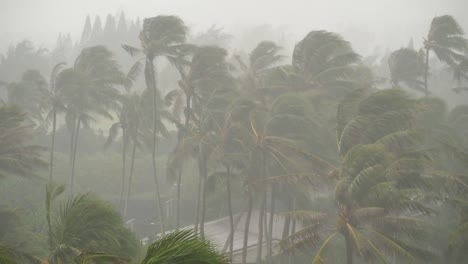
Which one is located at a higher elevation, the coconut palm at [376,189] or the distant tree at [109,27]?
the distant tree at [109,27]

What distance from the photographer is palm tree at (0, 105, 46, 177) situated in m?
19.5

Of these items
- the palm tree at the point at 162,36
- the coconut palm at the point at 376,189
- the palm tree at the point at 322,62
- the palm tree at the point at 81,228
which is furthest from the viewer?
the palm tree at the point at 162,36

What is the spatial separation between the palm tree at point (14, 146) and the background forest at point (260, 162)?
0.24 feet

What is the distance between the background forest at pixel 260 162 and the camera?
40.3ft

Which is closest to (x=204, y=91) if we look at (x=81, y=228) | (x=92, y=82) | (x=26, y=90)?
(x=92, y=82)

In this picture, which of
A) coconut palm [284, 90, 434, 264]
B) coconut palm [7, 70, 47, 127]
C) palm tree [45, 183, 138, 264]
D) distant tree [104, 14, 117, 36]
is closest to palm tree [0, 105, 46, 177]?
coconut palm [7, 70, 47, 127]

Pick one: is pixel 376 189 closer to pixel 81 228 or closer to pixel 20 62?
pixel 81 228

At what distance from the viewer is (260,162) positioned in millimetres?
20156

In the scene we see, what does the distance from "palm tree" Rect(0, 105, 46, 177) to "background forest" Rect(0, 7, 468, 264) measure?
7cm

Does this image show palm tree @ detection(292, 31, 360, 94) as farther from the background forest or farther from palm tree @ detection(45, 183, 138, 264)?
palm tree @ detection(45, 183, 138, 264)

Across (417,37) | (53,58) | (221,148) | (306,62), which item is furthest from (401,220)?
(417,37)

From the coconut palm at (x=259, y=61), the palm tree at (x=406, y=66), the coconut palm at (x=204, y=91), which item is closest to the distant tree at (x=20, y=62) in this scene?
the coconut palm at (x=259, y=61)

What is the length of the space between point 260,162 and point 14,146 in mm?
11929

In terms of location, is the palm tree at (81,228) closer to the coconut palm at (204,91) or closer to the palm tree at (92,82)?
the coconut palm at (204,91)
